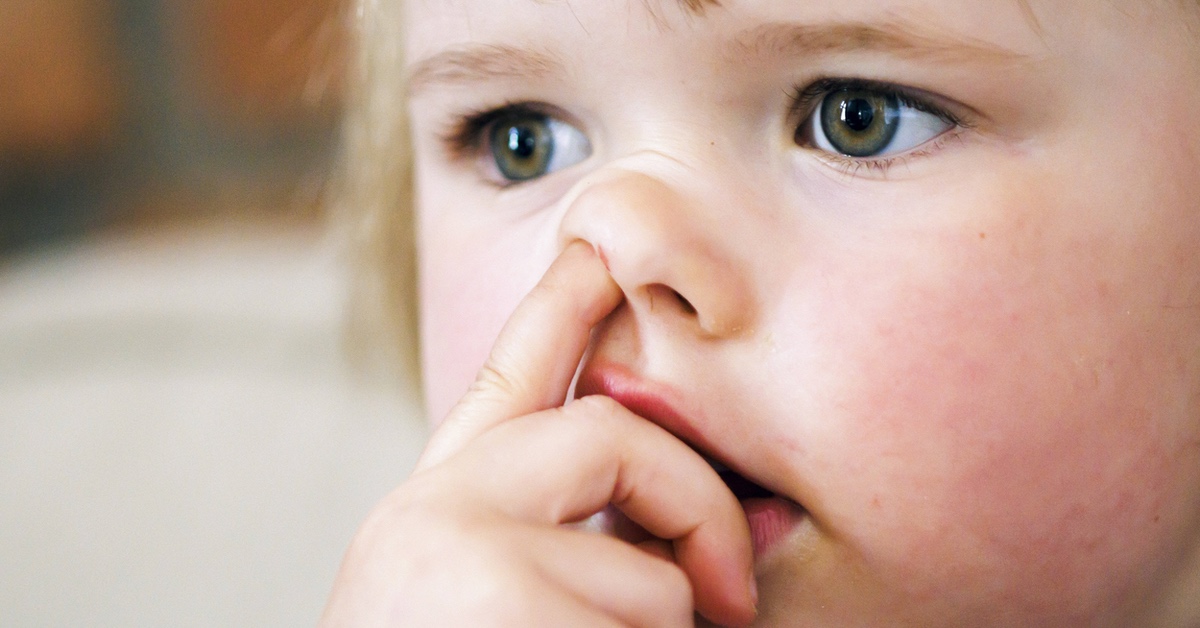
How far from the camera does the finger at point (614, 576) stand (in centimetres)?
47

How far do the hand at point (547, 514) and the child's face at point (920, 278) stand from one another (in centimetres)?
3

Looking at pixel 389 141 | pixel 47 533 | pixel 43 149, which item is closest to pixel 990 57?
pixel 389 141

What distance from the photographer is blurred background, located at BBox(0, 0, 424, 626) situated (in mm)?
1221

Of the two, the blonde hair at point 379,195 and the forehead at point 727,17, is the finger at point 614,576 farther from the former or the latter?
the blonde hair at point 379,195

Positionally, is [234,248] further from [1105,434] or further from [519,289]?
[1105,434]

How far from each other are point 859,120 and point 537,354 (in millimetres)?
205

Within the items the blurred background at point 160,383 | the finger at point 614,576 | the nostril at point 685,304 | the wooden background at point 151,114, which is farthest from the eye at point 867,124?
the wooden background at point 151,114

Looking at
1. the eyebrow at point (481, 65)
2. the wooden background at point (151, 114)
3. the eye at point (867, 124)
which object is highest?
the wooden background at point (151, 114)

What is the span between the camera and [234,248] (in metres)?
1.53

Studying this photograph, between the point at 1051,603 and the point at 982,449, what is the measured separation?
0.33 ft

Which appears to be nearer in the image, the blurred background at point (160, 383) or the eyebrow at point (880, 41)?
the eyebrow at point (880, 41)

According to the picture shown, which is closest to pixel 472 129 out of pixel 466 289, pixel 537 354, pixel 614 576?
pixel 466 289

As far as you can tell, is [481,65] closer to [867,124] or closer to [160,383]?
[867,124]

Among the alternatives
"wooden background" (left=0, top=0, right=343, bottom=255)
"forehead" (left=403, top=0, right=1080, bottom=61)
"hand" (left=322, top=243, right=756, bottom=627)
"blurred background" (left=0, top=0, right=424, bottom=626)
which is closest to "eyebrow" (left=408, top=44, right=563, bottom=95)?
"forehead" (left=403, top=0, right=1080, bottom=61)
